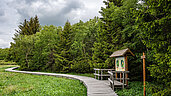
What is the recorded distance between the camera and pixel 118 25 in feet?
48.1

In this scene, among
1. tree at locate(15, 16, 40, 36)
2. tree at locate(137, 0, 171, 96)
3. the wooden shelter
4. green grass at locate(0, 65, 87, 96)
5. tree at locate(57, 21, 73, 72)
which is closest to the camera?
tree at locate(137, 0, 171, 96)

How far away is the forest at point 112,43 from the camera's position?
523cm

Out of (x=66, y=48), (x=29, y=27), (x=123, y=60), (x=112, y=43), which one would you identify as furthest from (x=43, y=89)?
(x=29, y=27)

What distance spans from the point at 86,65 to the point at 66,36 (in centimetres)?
616

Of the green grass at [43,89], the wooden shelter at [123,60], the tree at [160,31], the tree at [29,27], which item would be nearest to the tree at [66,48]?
the green grass at [43,89]

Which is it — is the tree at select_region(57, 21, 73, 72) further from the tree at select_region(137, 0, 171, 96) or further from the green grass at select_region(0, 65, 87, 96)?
the tree at select_region(137, 0, 171, 96)

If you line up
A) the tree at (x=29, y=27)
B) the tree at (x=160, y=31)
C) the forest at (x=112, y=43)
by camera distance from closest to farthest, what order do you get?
1. the tree at (x=160, y=31)
2. the forest at (x=112, y=43)
3. the tree at (x=29, y=27)

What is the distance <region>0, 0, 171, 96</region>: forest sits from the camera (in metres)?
5.23

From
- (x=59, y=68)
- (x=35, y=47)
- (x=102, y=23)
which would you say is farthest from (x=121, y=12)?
(x=35, y=47)

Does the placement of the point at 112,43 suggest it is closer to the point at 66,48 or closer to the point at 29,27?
the point at 66,48

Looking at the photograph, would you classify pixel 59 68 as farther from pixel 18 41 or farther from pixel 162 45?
pixel 162 45

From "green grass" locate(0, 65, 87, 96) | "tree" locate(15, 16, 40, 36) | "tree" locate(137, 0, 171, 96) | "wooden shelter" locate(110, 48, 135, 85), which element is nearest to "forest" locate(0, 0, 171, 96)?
"tree" locate(137, 0, 171, 96)

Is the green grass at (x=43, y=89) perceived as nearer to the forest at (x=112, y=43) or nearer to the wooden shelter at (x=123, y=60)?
the wooden shelter at (x=123, y=60)

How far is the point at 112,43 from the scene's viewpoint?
577 inches
